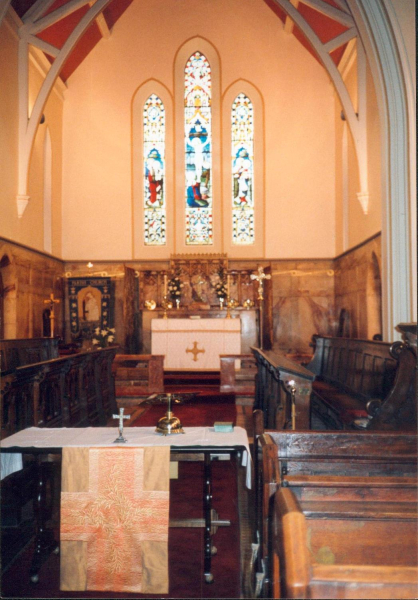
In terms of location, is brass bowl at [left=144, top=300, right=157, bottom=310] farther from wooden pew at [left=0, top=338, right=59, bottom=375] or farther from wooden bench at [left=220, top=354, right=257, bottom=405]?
wooden pew at [left=0, top=338, right=59, bottom=375]

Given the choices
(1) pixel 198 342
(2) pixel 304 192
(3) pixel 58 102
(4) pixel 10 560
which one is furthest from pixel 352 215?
(4) pixel 10 560

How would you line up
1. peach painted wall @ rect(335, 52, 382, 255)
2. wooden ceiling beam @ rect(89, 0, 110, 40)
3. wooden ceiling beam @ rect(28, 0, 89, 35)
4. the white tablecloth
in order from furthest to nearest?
1. wooden ceiling beam @ rect(89, 0, 110, 40)
2. wooden ceiling beam @ rect(28, 0, 89, 35)
3. peach painted wall @ rect(335, 52, 382, 255)
4. the white tablecloth

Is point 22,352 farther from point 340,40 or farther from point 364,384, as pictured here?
point 340,40

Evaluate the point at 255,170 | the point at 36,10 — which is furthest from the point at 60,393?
the point at 255,170

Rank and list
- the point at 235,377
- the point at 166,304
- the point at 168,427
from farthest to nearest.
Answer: the point at 166,304 → the point at 235,377 → the point at 168,427

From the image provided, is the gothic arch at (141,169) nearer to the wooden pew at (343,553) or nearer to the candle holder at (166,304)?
the candle holder at (166,304)

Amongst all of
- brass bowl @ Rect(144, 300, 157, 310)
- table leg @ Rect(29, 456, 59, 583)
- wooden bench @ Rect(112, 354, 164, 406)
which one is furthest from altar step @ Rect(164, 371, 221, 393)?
table leg @ Rect(29, 456, 59, 583)

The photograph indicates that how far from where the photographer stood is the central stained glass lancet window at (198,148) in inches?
534

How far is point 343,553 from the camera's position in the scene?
1658mm

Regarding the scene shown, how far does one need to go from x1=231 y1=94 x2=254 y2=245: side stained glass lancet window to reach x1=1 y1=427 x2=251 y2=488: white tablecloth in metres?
10.4

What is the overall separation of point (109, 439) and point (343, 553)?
1848mm

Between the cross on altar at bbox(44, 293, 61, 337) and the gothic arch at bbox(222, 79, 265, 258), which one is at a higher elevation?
the gothic arch at bbox(222, 79, 265, 258)

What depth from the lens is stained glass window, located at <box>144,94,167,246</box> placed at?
13586 millimetres

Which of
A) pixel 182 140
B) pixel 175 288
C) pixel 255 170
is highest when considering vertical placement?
pixel 182 140
